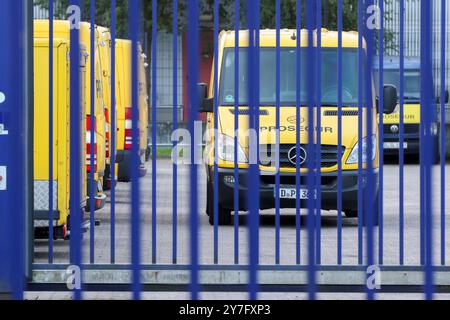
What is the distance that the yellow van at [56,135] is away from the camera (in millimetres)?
7828

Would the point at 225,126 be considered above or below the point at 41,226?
above

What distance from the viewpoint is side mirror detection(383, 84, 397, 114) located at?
25.1 feet

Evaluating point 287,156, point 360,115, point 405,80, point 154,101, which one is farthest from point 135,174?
point 287,156

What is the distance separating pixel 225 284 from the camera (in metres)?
6.72

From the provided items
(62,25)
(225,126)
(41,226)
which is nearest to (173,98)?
(225,126)

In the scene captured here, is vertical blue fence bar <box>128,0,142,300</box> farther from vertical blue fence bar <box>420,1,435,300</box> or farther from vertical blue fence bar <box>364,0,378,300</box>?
vertical blue fence bar <box>420,1,435,300</box>

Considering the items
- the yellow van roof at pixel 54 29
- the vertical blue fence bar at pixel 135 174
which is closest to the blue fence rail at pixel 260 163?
the vertical blue fence bar at pixel 135 174

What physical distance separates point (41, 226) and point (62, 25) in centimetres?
169

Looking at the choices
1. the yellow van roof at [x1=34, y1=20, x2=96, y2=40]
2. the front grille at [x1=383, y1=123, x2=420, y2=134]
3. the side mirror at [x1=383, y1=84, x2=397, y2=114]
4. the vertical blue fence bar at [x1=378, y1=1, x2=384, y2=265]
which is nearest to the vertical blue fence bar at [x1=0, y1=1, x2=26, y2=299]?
the yellow van roof at [x1=34, y1=20, x2=96, y2=40]

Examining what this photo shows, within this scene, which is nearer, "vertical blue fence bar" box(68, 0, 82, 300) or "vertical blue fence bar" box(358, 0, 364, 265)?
"vertical blue fence bar" box(68, 0, 82, 300)

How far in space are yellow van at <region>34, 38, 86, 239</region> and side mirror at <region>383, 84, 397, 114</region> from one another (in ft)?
5.95

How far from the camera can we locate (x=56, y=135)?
9.78 m

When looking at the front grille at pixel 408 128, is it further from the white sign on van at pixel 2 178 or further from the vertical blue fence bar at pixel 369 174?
the vertical blue fence bar at pixel 369 174
